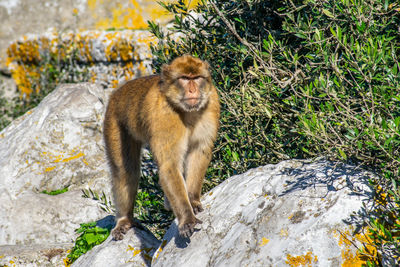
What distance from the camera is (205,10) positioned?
495 cm

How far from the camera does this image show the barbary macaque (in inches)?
162

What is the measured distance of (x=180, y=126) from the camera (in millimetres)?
4312

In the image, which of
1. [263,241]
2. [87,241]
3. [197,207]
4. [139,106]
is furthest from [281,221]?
[87,241]

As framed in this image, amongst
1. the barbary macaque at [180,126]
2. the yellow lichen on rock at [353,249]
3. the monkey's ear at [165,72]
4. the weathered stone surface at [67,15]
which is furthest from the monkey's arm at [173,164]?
the weathered stone surface at [67,15]

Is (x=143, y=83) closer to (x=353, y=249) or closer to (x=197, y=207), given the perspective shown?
(x=197, y=207)

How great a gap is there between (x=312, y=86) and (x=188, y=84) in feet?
3.44

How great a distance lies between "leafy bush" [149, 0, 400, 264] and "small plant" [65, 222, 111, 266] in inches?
49.3

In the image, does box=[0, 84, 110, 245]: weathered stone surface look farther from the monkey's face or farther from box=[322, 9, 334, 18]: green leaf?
box=[322, 9, 334, 18]: green leaf

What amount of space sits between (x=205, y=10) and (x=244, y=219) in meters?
2.36

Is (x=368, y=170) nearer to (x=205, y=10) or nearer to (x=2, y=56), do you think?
(x=205, y=10)

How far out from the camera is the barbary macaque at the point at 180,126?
4.11m

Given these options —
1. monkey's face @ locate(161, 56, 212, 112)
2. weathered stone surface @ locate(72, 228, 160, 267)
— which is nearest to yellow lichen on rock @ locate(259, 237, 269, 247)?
monkey's face @ locate(161, 56, 212, 112)

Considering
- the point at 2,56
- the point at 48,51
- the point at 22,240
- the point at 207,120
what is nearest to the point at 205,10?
the point at 207,120

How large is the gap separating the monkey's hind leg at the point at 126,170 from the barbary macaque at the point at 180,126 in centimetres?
18
